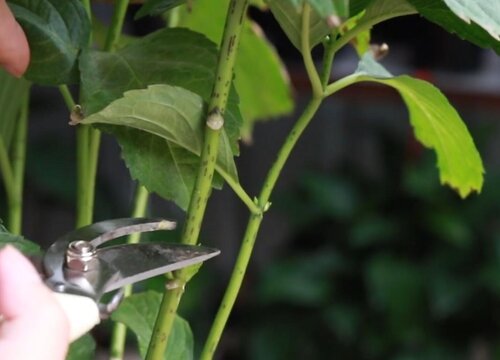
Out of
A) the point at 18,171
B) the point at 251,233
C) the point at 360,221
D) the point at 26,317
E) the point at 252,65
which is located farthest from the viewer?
the point at 360,221

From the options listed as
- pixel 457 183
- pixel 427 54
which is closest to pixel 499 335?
pixel 427 54

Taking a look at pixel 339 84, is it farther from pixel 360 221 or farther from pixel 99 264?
pixel 360 221

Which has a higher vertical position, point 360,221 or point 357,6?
point 357,6

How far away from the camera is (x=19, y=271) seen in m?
0.19

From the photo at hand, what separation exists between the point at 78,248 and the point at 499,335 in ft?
3.39

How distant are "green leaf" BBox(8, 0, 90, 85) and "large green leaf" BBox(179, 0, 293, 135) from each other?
11 centimetres

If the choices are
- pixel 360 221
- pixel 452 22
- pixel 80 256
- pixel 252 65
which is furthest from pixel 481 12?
pixel 360 221

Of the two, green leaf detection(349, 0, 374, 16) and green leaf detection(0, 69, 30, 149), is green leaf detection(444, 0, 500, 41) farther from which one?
green leaf detection(0, 69, 30, 149)

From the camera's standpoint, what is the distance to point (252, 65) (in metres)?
0.51

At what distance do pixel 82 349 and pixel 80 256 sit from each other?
0.08 m

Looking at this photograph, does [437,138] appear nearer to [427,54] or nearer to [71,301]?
[71,301]

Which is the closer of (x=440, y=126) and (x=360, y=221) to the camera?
(x=440, y=126)

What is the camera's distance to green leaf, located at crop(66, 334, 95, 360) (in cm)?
31

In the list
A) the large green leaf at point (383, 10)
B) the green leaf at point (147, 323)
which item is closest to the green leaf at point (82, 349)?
the green leaf at point (147, 323)
